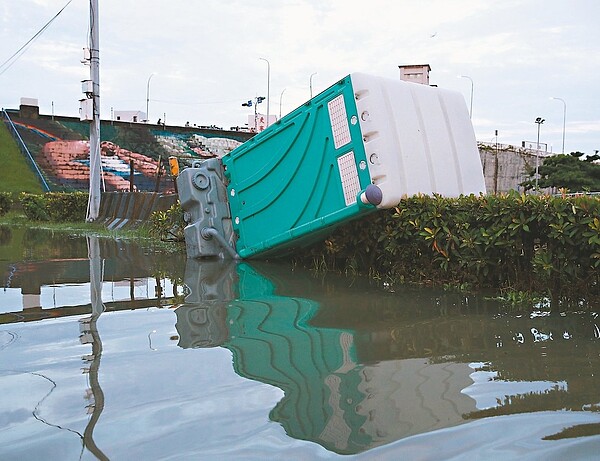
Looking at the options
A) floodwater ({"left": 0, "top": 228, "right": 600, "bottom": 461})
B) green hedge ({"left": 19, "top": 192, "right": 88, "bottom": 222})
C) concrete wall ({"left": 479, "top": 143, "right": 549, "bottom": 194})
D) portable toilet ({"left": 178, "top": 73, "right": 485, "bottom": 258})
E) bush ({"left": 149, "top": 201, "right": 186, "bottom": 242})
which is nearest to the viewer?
floodwater ({"left": 0, "top": 228, "right": 600, "bottom": 461})

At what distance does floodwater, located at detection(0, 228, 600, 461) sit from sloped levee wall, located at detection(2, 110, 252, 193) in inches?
1325

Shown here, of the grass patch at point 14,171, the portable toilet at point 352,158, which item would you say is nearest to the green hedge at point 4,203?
the grass patch at point 14,171

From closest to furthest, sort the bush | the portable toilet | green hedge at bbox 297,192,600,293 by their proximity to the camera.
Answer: green hedge at bbox 297,192,600,293 → the portable toilet → the bush

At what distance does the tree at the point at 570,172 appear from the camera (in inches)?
1053

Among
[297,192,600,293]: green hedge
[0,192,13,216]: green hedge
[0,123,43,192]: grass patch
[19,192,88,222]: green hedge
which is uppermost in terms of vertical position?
[0,123,43,192]: grass patch

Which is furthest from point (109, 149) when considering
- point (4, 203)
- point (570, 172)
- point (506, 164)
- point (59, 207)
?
point (570, 172)

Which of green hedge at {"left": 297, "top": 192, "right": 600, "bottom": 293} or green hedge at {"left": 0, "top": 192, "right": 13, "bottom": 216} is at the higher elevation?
green hedge at {"left": 0, "top": 192, "right": 13, "bottom": 216}

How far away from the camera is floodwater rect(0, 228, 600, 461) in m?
2.38

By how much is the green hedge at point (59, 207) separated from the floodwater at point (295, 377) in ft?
48.0

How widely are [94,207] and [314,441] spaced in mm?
16968

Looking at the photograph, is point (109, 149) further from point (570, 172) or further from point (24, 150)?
point (570, 172)

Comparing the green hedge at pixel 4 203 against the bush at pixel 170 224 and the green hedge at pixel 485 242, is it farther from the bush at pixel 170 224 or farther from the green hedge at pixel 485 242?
the green hedge at pixel 485 242

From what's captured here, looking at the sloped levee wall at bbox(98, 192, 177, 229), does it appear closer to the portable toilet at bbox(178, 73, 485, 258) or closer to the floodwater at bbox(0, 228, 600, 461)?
the portable toilet at bbox(178, 73, 485, 258)

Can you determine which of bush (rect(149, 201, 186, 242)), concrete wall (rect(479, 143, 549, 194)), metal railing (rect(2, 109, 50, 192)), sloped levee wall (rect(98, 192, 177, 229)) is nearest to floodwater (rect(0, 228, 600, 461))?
bush (rect(149, 201, 186, 242))
